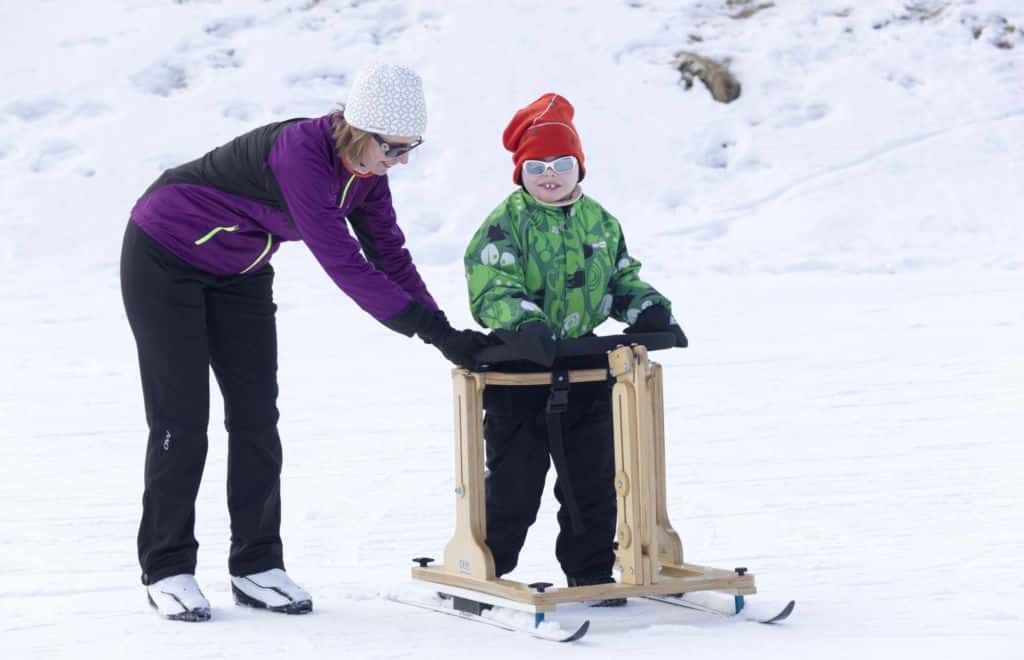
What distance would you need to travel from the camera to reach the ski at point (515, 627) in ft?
10.5

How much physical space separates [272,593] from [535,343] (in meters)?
0.97

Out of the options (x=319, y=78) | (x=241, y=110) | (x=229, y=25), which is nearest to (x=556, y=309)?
(x=241, y=110)

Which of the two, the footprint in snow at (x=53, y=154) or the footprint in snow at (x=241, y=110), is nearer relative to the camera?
the footprint in snow at (x=53, y=154)

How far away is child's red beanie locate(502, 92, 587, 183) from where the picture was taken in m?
3.62

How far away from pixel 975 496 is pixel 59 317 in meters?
5.74

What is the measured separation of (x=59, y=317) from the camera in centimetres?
860

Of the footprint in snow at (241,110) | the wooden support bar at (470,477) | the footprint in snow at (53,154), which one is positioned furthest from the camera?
the footprint in snow at (241,110)

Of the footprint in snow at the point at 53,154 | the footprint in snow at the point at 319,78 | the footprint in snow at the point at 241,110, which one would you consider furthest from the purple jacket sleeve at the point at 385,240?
the footprint in snow at the point at 319,78

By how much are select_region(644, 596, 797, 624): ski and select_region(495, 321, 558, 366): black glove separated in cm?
75

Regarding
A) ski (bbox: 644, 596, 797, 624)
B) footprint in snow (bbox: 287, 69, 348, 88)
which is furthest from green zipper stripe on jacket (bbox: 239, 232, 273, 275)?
footprint in snow (bbox: 287, 69, 348, 88)

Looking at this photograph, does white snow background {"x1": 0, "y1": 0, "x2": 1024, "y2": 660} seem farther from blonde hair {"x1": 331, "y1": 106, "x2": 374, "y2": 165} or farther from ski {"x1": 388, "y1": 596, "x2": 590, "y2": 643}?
blonde hair {"x1": 331, "y1": 106, "x2": 374, "y2": 165}

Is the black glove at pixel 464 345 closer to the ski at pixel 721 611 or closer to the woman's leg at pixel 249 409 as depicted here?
the woman's leg at pixel 249 409

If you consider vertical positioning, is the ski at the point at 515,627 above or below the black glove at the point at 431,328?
below

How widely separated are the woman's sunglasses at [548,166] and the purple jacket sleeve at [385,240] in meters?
0.39
